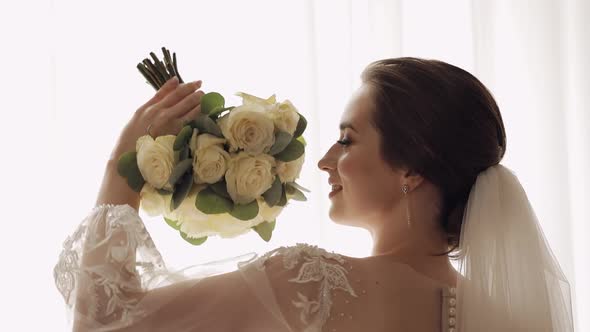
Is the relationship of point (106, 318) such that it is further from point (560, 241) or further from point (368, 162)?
point (560, 241)

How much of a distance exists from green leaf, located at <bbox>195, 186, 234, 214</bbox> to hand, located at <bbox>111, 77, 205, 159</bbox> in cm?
13

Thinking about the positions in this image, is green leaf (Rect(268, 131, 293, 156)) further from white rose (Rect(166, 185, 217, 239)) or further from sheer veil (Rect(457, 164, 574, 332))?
sheer veil (Rect(457, 164, 574, 332))

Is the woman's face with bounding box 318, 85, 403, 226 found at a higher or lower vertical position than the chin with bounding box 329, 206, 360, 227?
higher

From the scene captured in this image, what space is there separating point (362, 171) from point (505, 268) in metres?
0.33

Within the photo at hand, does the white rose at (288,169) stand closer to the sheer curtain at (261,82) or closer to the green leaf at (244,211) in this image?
the green leaf at (244,211)

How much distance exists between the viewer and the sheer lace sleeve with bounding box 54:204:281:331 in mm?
1247

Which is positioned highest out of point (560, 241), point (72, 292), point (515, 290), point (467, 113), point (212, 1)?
point (212, 1)

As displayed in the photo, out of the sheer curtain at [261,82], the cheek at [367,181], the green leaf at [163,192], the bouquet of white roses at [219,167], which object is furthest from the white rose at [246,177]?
the sheer curtain at [261,82]

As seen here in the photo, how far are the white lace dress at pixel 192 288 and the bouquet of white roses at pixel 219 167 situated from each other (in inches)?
3.1

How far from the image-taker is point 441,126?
149 centimetres

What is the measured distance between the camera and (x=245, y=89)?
2.35m

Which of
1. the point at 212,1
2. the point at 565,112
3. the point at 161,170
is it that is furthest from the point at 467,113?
the point at 565,112

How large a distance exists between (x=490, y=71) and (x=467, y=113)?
1202mm

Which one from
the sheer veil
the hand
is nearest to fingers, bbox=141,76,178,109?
the hand
